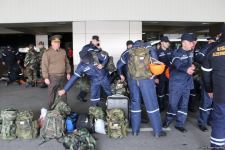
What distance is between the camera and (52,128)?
529cm

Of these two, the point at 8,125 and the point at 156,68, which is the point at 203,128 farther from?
the point at 8,125

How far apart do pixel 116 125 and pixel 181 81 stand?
139 centimetres

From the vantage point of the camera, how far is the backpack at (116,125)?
5316 millimetres

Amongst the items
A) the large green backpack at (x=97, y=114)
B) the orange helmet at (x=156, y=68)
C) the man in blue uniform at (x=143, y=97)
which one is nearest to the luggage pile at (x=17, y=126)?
the large green backpack at (x=97, y=114)

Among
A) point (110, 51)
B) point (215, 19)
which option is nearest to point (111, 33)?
point (110, 51)

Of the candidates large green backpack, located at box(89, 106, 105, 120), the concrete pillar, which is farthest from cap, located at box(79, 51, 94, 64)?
the concrete pillar

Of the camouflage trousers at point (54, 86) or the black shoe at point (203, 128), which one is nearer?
the black shoe at point (203, 128)

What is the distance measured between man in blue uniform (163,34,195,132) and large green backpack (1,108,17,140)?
2718 millimetres

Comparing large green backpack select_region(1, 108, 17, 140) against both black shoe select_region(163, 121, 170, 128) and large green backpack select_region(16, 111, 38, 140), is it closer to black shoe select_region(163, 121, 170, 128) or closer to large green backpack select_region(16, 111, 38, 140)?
large green backpack select_region(16, 111, 38, 140)

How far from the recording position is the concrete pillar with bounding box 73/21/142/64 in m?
10.8

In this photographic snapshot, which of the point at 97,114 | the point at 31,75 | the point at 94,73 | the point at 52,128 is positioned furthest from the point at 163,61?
the point at 31,75

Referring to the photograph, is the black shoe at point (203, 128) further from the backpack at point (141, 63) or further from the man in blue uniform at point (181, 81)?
the backpack at point (141, 63)

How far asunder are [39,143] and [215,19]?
7861mm

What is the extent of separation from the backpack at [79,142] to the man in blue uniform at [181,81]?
174 centimetres
